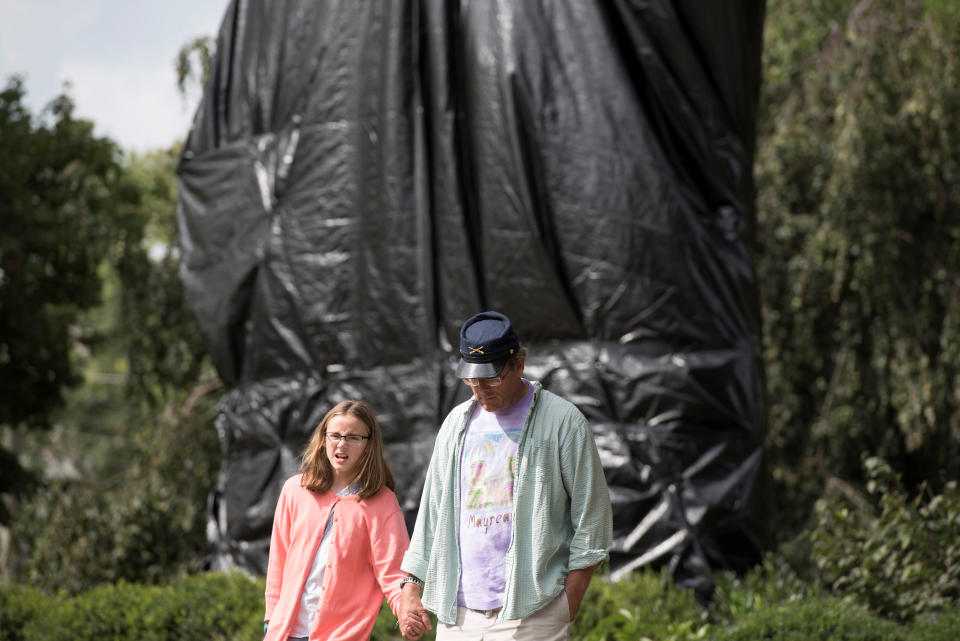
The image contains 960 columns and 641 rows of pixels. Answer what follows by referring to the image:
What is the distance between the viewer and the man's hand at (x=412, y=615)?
3.11m

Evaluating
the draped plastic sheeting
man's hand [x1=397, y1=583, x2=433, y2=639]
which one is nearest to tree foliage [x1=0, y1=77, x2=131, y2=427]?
the draped plastic sheeting

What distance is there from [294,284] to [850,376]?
438cm

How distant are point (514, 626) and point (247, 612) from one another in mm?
2851


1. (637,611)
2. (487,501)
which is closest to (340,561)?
(487,501)

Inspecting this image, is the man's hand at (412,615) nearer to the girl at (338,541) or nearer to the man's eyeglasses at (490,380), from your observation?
the girl at (338,541)

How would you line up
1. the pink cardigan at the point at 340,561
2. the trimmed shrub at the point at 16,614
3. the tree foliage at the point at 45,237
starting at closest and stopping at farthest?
the pink cardigan at the point at 340,561, the trimmed shrub at the point at 16,614, the tree foliage at the point at 45,237

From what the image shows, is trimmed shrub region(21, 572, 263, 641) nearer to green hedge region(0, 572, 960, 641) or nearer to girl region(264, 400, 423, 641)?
green hedge region(0, 572, 960, 641)

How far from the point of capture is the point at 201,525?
8.27m

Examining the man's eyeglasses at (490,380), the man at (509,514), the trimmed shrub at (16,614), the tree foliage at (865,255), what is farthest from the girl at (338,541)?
the tree foliage at (865,255)

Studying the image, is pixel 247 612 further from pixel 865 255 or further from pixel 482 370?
pixel 865 255

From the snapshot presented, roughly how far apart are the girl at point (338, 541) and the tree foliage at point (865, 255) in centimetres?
518

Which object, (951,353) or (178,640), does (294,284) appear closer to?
(178,640)

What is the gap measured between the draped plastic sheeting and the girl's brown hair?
2769 millimetres

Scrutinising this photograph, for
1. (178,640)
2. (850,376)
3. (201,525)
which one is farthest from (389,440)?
(850,376)
